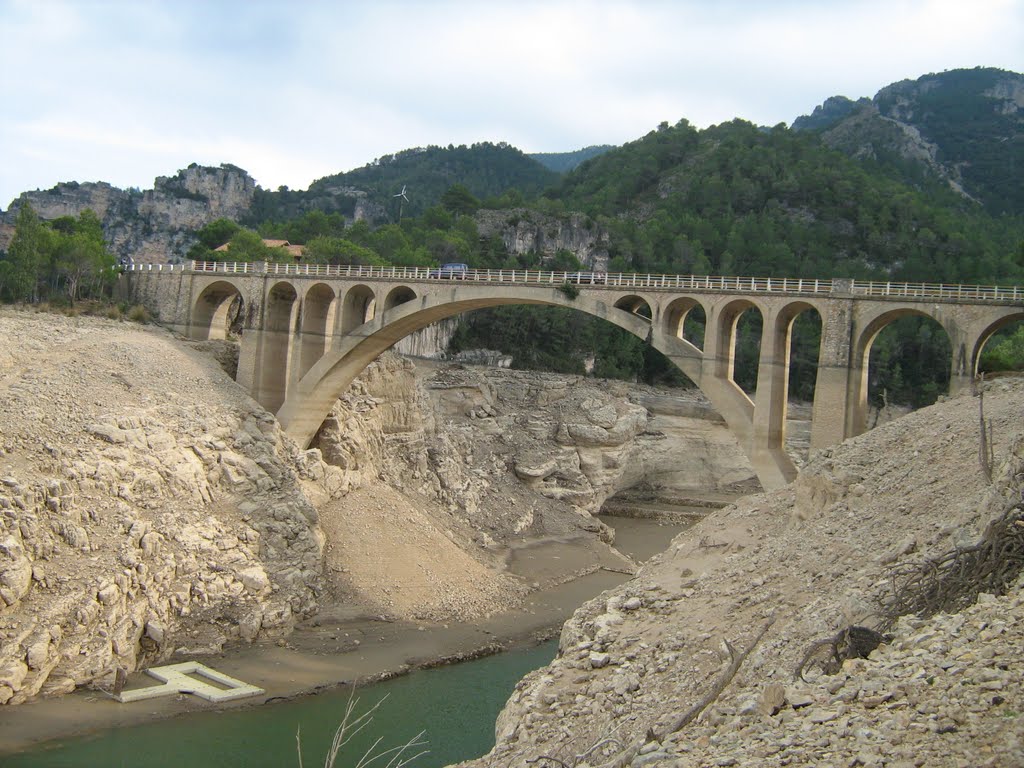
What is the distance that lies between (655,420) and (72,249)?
32.6m

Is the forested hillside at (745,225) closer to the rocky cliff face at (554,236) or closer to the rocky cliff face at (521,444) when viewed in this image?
the rocky cliff face at (554,236)

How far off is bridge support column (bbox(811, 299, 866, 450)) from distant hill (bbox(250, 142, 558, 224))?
89.3 meters

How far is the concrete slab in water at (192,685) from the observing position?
22766mm

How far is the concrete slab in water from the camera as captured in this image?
22766mm


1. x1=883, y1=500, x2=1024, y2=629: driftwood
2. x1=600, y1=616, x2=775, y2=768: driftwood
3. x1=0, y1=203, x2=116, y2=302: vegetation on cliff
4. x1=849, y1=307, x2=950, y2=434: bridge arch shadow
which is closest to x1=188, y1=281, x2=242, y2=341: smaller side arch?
x1=0, y1=203, x2=116, y2=302: vegetation on cliff

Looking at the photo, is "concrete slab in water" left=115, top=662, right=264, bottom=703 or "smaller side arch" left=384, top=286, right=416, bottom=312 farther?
"smaller side arch" left=384, top=286, right=416, bottom=312

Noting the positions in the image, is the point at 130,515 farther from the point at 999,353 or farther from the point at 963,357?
the point at 999,353

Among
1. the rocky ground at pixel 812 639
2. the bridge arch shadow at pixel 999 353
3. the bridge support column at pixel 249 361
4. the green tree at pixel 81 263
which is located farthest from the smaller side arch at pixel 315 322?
the bridge arch shadow at pixel 999 353

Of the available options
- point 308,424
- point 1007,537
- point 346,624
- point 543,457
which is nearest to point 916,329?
point 543,457

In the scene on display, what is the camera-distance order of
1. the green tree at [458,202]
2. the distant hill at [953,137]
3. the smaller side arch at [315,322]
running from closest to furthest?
1. the smaller side arch at [315,322]
2. the green tree at [458,202]
3. the distant hill at [953,137]

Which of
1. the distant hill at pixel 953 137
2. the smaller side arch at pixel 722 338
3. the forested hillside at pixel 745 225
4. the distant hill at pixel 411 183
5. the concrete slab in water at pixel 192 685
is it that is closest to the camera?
the concrete slab in water at pixel 192 685

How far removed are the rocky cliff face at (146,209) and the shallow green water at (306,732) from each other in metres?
92.5

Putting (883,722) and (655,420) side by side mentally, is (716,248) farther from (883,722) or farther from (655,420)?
(883,722)

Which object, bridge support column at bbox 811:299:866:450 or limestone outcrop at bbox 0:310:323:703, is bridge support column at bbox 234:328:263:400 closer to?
limestone outcrop at bbox 0:310:323:703
